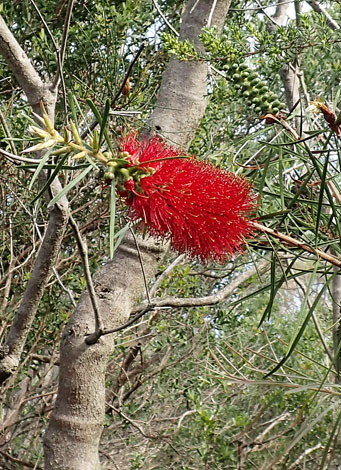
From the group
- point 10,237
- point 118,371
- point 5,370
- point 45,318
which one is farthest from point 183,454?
point 5,370

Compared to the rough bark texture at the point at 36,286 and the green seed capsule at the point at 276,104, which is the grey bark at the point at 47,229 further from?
the green seed capsule at the point at 276,104

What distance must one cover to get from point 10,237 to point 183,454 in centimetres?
116

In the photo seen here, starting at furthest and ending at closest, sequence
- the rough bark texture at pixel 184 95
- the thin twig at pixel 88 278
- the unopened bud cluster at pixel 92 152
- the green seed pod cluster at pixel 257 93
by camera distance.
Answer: the rough bark texture at pixel 184 95
the thin twig at pixel 88 278
the green seed pod cluster at pixel 257 93
the unopened bud cluster at pixel 92 152

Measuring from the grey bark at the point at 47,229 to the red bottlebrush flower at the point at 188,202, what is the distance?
12.7 inches

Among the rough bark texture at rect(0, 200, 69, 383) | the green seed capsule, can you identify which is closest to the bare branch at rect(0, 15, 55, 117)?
the rough bark texture at rect(0, 200, 69, 383)

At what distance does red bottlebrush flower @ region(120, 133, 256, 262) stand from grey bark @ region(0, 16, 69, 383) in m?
0.32

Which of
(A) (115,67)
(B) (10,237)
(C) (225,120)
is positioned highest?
(A) (115,67)

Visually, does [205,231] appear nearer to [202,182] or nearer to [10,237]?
[202,182]

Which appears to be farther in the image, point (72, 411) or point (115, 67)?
point (115, 67)

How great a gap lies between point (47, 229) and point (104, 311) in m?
0.22

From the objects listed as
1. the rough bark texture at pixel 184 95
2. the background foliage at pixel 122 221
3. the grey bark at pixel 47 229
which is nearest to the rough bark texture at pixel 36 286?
the grey bark at pixel 47 229

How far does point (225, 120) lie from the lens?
203 cm

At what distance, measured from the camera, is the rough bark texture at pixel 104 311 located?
106 centimetres

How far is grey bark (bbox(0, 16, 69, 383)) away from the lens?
36.1 inches
